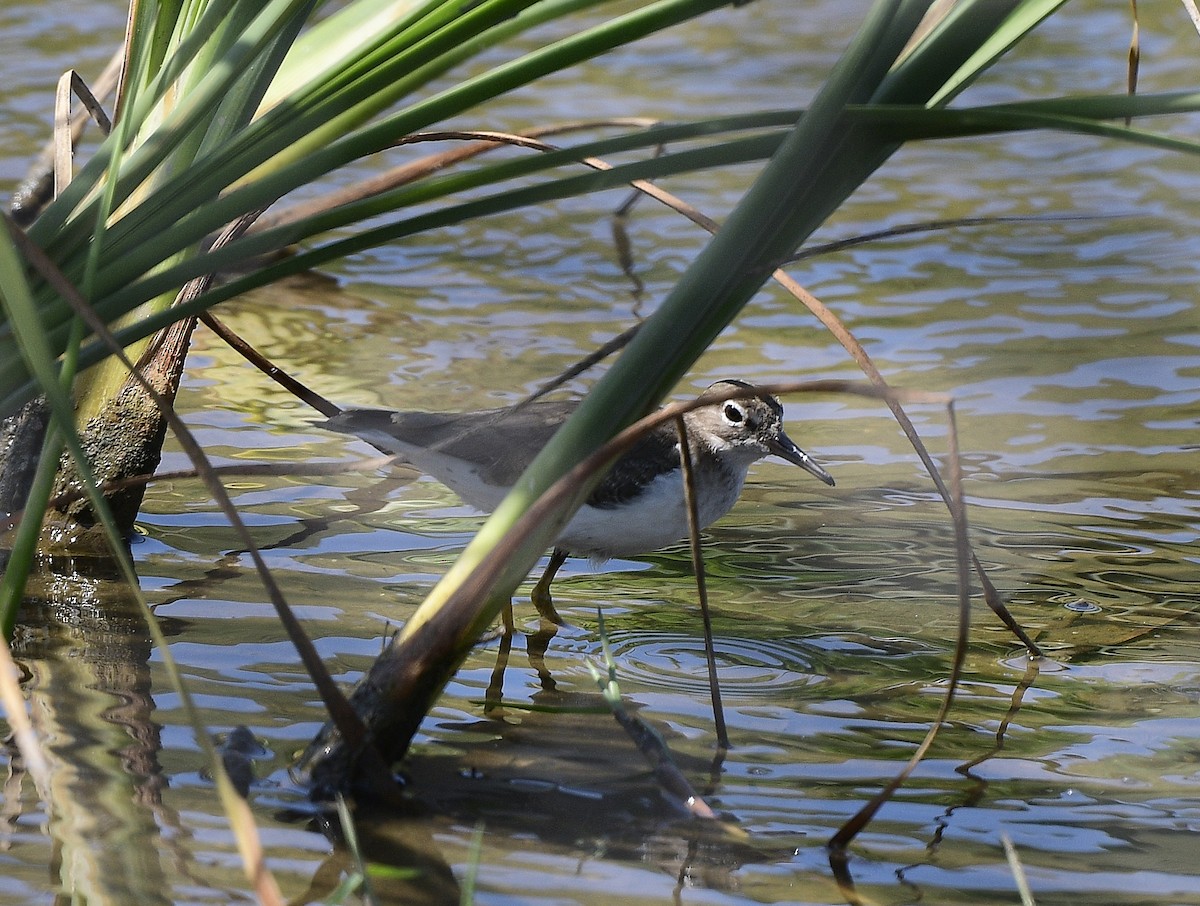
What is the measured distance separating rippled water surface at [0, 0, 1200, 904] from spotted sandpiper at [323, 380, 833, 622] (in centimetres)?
21

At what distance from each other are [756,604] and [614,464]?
27.0 inches

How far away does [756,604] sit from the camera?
4953mm

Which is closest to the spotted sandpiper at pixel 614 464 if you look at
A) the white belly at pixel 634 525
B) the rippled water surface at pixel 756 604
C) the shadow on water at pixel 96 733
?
the white belly at pixel 634 525

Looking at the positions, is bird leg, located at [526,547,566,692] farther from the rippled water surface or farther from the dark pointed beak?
the dark pointed beak

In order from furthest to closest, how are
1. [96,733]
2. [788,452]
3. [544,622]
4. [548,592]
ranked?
[788,452] < [548,592] < [544,622] < [96,733]

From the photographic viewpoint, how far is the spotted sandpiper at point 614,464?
16.8 ft

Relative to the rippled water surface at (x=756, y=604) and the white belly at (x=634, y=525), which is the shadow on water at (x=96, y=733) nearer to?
the rippled water surface at (x=756, y=604)

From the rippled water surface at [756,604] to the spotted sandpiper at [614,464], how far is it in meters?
0.21

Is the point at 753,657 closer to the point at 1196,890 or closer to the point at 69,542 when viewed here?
the point at 1196,890

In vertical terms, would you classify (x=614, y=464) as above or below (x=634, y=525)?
above

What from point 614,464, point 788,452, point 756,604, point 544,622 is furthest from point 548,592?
point 788,452

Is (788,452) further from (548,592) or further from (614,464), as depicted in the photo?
(548,592)

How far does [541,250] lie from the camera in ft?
29.7

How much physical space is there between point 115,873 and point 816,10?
41.3 feet
